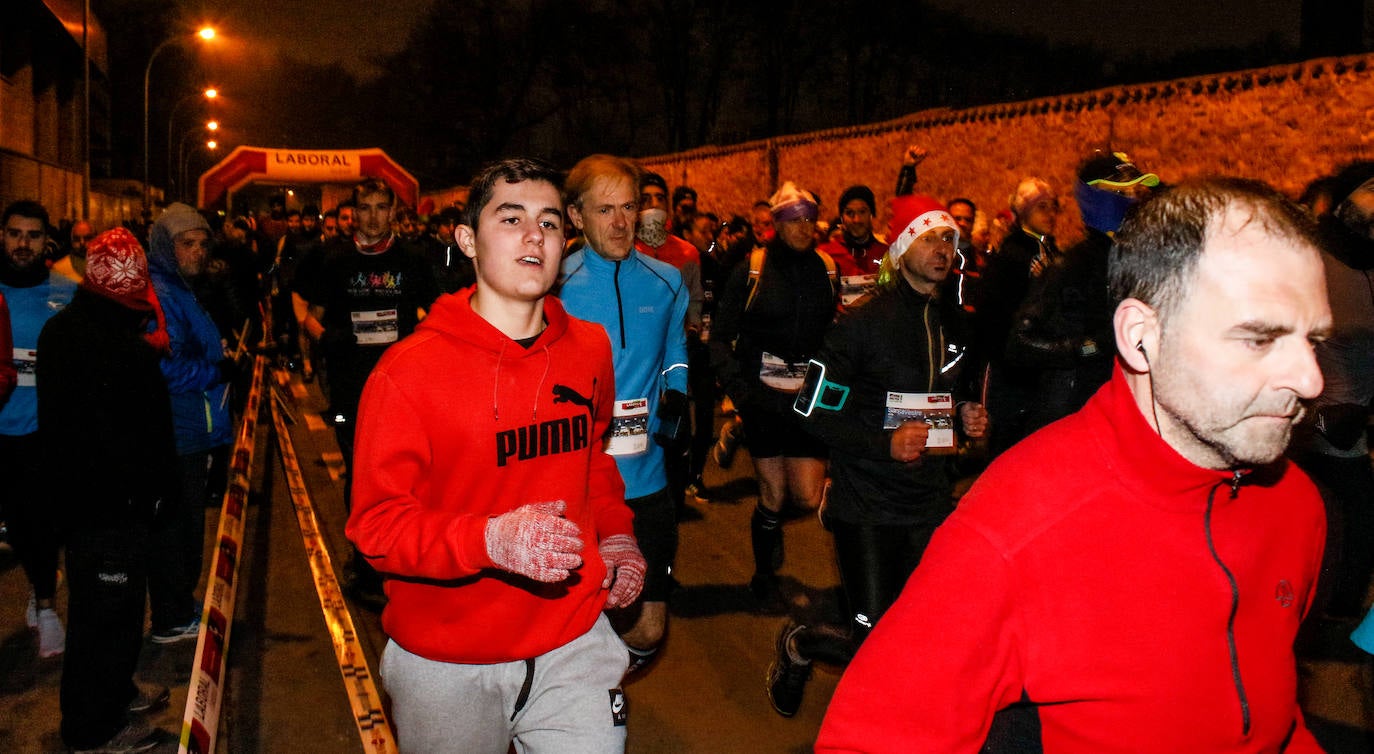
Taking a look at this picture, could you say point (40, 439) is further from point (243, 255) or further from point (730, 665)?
A: point (243, 255)

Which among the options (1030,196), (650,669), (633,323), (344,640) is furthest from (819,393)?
(1030,196)

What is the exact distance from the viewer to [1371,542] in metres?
5.01

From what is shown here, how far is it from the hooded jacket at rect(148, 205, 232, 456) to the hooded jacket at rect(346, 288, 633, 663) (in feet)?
10.6

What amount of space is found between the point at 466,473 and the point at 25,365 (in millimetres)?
4688

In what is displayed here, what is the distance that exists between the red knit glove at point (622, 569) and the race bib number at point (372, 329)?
404 cm

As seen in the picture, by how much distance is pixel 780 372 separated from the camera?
660 cm

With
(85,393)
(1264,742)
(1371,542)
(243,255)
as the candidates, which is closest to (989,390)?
(1371,542)

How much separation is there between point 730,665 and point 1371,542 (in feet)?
9.57

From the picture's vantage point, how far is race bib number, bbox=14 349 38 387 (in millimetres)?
6238

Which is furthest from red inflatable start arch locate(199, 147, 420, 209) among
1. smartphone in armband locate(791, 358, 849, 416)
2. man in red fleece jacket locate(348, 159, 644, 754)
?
man in red fleece jacket locate(348, 159, 644, 754)

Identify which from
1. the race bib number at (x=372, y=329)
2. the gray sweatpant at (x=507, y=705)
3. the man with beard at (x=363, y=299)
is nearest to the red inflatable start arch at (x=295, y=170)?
the man with beard at (x=363, y=299)

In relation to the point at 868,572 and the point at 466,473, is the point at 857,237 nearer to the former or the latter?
the point at 868,572

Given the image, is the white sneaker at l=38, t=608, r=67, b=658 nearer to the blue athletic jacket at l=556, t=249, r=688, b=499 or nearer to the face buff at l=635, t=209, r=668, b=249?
the blue athletic jacket at l=556, t=249, r=688, b=499

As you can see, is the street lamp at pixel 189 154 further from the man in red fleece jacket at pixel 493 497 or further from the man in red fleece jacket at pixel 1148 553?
the man in red fleece jacket at pixel 1148 553
